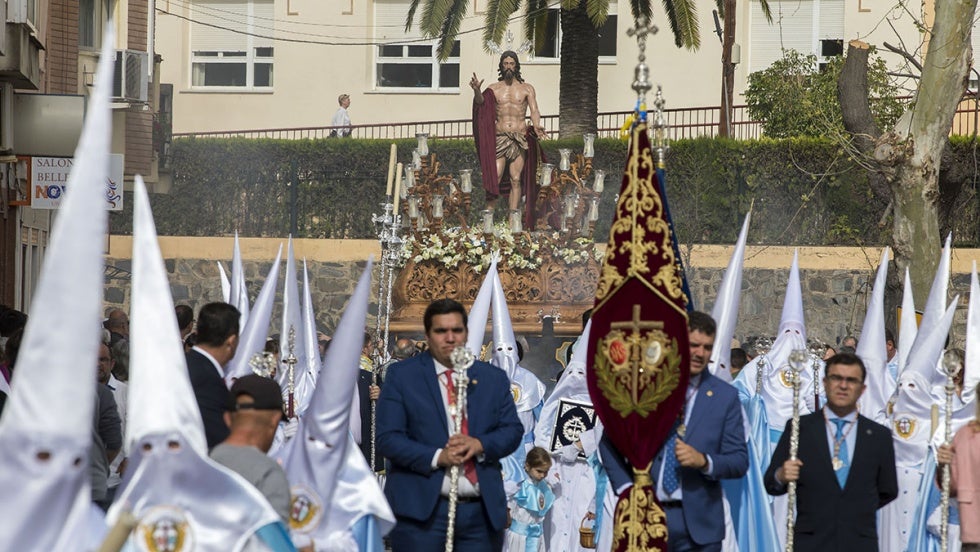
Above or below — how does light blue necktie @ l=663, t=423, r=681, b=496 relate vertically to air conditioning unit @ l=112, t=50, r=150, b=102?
below

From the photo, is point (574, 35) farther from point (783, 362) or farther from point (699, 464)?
point (699, 464)

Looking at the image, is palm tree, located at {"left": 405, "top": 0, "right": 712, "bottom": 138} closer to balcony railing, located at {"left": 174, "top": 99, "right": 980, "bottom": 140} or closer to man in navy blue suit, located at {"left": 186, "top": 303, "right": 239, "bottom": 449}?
balcony railing, located at {"left": 174, "top": 99, "right": 980, "bottom": 140}

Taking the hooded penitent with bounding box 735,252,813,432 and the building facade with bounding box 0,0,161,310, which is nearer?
the hooded penitent with bounding box 735,252,813,432

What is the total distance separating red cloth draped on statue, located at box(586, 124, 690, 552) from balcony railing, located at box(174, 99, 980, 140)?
78.3 ft

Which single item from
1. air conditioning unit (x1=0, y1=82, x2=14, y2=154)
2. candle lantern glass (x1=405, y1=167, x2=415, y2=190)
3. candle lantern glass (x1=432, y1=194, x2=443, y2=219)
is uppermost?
air conditioning unit (x1=0, y1=82, x2=14, y2=154)

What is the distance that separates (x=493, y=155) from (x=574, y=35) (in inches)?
165

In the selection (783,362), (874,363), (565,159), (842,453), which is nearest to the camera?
(842,453)

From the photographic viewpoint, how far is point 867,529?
7.95m

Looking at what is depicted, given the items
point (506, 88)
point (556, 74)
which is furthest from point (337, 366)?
point (556, 74)

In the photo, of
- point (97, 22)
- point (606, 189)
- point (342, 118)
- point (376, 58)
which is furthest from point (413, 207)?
point (376, 58)

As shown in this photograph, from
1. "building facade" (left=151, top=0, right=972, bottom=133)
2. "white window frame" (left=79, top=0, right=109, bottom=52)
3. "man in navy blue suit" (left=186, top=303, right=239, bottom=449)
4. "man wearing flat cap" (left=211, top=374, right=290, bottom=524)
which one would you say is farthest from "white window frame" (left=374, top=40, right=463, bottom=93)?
"man wearing flat cap" (left=211, top=374, right=290, bottom=524)

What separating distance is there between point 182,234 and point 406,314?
9.58 meters

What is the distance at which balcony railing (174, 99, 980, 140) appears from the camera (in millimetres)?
32531

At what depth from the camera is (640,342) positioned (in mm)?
7895
